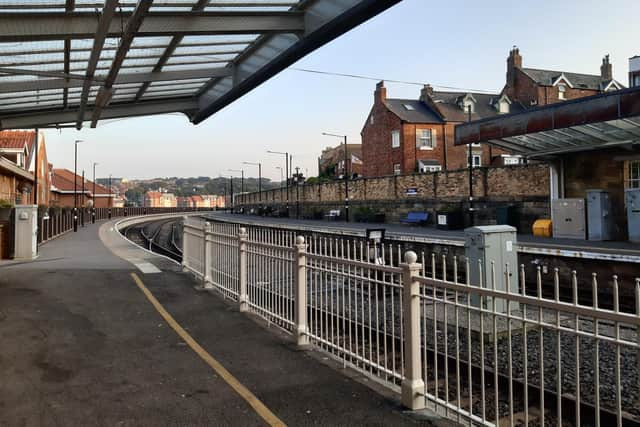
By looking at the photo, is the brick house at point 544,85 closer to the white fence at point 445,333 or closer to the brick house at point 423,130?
the brick house at point 423,130

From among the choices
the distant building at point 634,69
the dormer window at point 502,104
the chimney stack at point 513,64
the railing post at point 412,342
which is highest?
the chimney stack at point 513,64

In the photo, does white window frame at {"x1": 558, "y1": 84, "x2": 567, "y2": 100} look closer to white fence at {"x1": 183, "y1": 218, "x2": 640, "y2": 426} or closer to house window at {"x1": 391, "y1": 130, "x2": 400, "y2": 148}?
house window at {"x1": 391, "y1": 130, "x2": 400, "y2": 148}

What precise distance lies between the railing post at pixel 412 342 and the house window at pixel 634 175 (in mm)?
17066

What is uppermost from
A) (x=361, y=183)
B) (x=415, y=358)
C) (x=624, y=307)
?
(x=361, y=183)

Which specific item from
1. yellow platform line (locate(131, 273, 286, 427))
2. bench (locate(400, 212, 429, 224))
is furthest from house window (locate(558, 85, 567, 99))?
yellow platform line (locate(131, 273, 286, 427))

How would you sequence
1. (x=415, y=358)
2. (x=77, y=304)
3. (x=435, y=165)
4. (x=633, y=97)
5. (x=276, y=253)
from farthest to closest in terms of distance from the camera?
1. (x=435, y=165)
2. (x=633, y=97)
3. (x=77, y=304)
4. (x=276, y=253)
5. (x=415, y=358)

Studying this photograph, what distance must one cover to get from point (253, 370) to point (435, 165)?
1625 inches

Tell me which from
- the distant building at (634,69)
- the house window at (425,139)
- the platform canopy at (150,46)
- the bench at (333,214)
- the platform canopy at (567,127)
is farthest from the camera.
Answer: the house window at (425,139)

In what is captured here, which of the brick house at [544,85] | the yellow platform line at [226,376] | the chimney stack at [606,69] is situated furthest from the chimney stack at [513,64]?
the yellow platform line at [226,376]

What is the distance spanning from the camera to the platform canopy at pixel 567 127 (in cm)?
1456

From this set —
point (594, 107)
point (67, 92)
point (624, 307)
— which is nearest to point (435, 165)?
point (594, 107)

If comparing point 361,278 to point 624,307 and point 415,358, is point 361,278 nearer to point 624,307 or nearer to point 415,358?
point 415,358

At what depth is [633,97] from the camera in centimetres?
1402

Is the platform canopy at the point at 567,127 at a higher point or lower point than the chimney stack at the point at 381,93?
lower
